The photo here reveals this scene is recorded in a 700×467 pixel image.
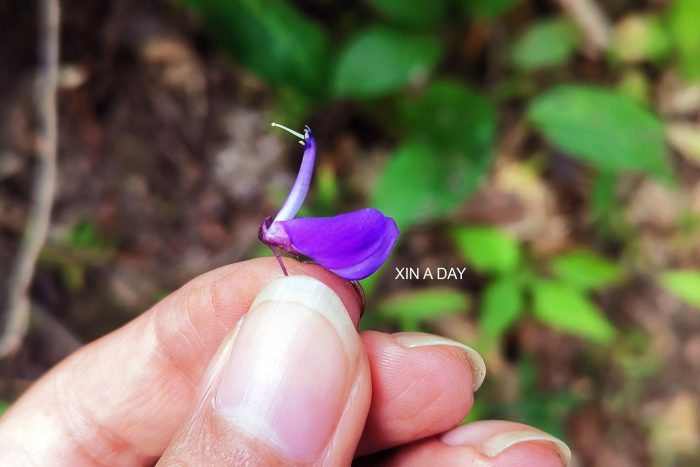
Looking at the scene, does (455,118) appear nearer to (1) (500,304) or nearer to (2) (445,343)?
(1) (500,304)

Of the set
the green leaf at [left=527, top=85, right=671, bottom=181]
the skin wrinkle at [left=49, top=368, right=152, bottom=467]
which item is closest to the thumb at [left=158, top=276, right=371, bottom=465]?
the skin wrinkle at [left=49, top=368, right=152, bottom=467]

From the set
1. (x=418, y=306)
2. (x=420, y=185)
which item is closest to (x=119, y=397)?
(x=418, y=306)

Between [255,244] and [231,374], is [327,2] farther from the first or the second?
[231,374]

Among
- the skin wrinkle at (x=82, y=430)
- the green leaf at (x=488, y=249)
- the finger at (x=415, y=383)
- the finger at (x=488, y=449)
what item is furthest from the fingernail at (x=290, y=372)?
the green leaf at (x=488, y=249)

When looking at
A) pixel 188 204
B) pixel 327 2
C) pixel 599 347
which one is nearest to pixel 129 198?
pixel 188 204

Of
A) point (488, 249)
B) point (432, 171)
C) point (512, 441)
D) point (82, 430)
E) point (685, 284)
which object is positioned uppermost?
point (432, 171)

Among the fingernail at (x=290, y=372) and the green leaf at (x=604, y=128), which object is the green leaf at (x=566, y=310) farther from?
the fingernail at (x=290, y=372)
